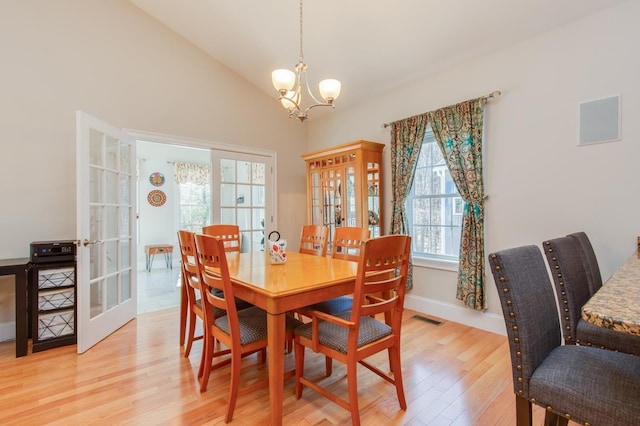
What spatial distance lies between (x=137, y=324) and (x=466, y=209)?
11.7 feet

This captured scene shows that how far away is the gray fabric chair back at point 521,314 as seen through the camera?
1.10 meters

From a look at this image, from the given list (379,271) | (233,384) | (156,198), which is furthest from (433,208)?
(156,198)

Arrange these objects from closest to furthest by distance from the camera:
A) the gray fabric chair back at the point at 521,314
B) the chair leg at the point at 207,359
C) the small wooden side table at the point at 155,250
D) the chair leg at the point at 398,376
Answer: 1. the gray fabric chair back at the point at 521,314
2. the chair leg at the point at 398,376
3. the chair leg at the point at 207,359
4. the small wooden side table at the point at 155,250

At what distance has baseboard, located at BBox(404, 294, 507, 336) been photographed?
2863 millimetres

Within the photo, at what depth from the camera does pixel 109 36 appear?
10.6 ft

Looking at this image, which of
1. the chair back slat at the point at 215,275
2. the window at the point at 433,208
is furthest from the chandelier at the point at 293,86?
the window at the point at 433,208

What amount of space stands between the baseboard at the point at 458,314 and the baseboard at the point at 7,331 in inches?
156

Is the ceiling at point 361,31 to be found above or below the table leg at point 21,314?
above

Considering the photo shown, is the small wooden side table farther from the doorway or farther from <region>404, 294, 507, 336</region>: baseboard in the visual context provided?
<region>404, 294, 507, 336</region>: baseboard

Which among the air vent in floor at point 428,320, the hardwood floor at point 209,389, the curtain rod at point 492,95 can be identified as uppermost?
the curtain rod at point 492,95

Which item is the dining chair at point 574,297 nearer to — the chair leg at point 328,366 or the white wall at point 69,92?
the chair leg at point 328,366

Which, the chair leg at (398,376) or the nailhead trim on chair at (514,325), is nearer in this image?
the nailhead trim on chair at (514,325)

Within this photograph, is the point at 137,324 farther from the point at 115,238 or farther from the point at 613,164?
the point at 613,164

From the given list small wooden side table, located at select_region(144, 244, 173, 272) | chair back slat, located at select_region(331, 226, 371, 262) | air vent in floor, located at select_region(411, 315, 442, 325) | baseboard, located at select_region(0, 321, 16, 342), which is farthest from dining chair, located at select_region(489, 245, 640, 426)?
small wooden side table, located at select_region(144, 244, 173, 272)
